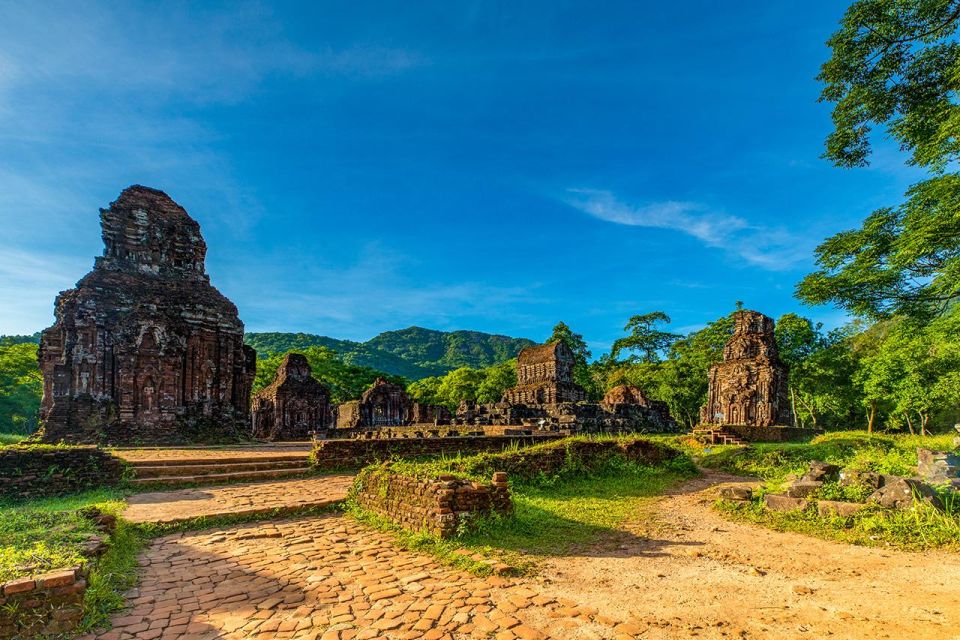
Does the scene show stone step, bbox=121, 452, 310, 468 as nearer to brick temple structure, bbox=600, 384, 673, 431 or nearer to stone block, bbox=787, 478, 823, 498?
stone block, bbox=787, 478, 823, 498

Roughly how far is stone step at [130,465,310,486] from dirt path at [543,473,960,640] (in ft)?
27.6

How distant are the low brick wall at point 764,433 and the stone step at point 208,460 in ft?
55.5

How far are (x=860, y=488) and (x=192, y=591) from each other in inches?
399

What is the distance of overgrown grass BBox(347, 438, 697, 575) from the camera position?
6.05m

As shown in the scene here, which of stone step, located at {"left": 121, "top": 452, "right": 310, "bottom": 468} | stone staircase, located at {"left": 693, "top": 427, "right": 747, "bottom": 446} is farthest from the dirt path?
stone staircase, located at {"left": 693, "top": 427, "right": 747, "bottom": 446}

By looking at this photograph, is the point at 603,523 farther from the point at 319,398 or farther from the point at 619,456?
the point at 319,398

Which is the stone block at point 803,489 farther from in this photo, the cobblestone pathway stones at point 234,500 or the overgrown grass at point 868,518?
the cobblestone pathway stones at point 234,500

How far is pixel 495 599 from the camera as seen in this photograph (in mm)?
4551

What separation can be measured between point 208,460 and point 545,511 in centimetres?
905

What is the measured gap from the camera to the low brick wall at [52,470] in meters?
9.45

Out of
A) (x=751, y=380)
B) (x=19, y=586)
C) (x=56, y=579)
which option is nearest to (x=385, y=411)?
(x=751, y=380)

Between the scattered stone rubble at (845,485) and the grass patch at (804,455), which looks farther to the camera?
the grass patch at (804,455)

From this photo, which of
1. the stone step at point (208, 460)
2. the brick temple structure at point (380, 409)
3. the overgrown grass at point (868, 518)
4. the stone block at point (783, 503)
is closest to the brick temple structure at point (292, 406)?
the brick temple structure at point (380, 409)

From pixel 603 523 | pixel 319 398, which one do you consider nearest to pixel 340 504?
pixel 603 523
